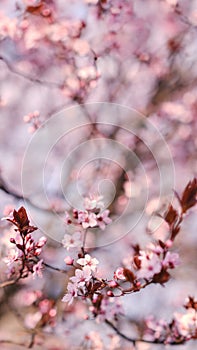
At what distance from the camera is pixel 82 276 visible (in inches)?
96.7

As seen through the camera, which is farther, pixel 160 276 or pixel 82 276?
pixel 82 276

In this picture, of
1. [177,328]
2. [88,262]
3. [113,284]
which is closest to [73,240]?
[88,262]

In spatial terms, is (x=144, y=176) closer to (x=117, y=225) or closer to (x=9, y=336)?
(x=117, y=225)

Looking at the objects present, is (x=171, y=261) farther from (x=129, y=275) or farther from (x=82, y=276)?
(x=82, y=276)

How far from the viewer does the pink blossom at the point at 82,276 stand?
8.01 feet

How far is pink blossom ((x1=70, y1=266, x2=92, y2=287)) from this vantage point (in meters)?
2.44

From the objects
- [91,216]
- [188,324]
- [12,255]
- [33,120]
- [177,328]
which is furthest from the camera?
[33,120]

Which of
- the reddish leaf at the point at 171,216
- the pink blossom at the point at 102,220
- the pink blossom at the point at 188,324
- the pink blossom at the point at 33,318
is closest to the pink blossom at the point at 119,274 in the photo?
the pink blossom at the point at 102,220

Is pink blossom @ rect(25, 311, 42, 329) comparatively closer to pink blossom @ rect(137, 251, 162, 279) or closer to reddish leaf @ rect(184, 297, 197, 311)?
reddish leaf @ rect(184, 297, 197, 311)

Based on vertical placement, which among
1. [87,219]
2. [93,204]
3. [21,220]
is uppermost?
[93,204]

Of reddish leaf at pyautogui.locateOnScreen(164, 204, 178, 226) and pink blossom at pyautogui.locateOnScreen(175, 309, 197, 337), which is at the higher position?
reddish leaf at pyautogui.locateOnScreen(164, 204, 178, 226)

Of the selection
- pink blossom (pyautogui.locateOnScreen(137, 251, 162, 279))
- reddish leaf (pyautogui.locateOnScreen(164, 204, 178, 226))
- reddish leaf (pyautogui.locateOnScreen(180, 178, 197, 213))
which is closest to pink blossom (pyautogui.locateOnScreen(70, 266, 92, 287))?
pink blossom (pyautogui.locateOnScreen(137, 251, 162, 279))

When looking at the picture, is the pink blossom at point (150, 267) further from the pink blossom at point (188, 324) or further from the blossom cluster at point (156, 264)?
the pink blossom at point (188, 324)

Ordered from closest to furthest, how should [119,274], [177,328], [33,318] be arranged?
[119,274] < [177,328] < [33,318]
